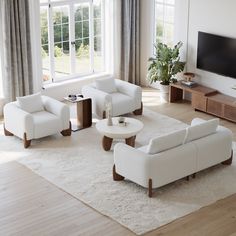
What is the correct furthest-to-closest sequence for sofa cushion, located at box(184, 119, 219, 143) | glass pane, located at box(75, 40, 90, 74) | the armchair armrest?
glass pane, located at box(75, 40, 90, 74) < sofa cushion, located at box(184, 119, 219, 143) < the armchair armrest

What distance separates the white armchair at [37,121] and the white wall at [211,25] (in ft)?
10.9

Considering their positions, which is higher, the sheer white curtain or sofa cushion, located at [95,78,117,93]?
the sheer white curtain

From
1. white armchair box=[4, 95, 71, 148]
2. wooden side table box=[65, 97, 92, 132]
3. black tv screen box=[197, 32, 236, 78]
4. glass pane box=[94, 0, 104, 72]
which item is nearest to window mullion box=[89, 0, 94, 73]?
glass pane box=[94, 0, 104, 72]

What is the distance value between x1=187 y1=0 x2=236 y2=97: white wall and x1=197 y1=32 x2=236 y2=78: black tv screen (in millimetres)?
146

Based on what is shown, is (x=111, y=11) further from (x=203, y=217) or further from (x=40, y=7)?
(x=203, y=217)

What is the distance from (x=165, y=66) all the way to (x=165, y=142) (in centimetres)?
423

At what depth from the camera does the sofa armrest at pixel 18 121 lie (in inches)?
392

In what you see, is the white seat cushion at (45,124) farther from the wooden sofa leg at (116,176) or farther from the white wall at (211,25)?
the white wall at (211,25)

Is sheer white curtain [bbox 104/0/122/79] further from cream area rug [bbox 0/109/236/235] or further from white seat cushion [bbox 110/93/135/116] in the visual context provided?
cream area rug [bbox 0/109/236/235]

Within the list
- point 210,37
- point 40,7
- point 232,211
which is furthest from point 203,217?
point 40,7

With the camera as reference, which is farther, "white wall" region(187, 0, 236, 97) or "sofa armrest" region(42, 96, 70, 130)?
"white wall" region(187, 0, 236, 97)

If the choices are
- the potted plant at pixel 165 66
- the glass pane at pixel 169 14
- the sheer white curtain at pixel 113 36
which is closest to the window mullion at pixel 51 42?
the sheer white curtain at pixel 113 36

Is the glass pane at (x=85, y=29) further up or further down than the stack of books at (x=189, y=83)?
further up

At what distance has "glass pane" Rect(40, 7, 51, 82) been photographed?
39.4 feet
